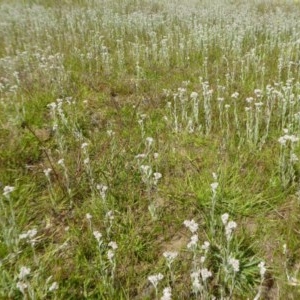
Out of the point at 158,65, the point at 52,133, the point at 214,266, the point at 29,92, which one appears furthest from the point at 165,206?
the point at 158,65

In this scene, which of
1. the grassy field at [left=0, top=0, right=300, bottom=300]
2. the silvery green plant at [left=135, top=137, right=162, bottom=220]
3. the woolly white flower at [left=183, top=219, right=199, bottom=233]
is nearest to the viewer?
the woolly white flower at [left=183, top=219, right=199, bottom=233]

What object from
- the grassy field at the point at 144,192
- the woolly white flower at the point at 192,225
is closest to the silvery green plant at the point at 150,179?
the grassy field at the point at 144,192

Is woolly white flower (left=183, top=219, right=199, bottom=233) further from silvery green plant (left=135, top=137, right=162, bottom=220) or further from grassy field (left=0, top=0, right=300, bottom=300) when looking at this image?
silvery green plant (left=135, top=137, right=162, bottom=220)

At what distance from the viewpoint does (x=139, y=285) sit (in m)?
2.55

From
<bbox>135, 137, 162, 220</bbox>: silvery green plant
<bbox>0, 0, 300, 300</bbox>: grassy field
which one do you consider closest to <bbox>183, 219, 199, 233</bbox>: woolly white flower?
<bbox>0, 0, 300, 300</bbox>: grassy field

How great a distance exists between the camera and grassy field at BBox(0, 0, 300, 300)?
2508 mm

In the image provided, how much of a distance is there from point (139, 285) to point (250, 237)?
3.58ft

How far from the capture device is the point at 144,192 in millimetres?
3588

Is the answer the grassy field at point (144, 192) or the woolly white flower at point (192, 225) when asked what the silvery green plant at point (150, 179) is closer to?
the grassy field at point (144, 192)

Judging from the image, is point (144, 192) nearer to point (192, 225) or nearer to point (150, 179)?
point (150, 179)

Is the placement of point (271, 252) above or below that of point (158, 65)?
below

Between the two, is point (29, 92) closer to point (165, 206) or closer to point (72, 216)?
point (72, 216)

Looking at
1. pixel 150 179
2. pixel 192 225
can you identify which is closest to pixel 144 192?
pixel 150 179

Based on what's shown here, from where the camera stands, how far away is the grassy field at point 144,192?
2.51 meters
